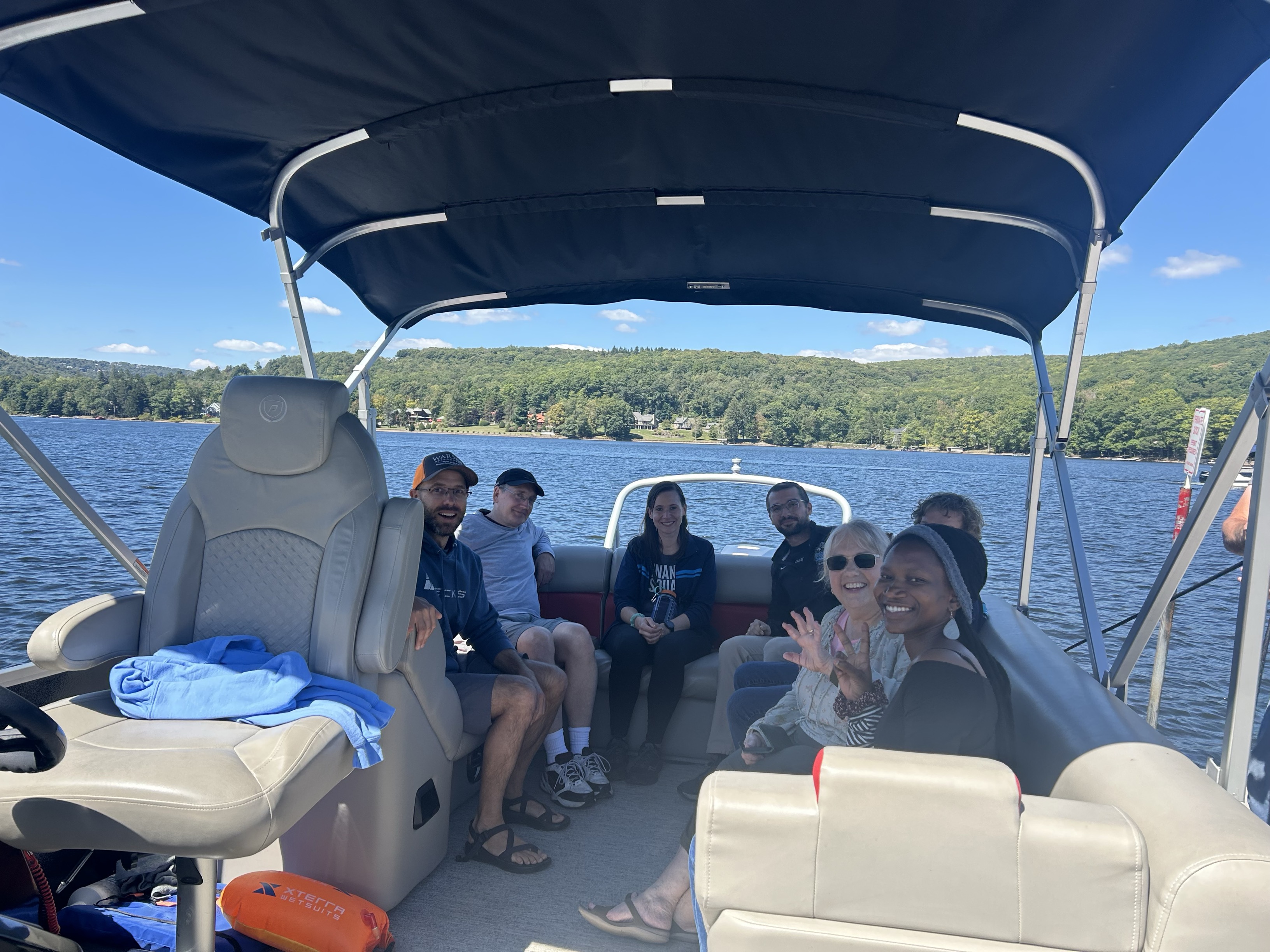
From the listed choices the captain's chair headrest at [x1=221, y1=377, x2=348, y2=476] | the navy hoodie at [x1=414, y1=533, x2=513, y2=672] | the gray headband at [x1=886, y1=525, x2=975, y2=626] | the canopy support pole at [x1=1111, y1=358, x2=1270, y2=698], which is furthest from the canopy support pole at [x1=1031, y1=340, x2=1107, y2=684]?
the captain's chair headrest at [x1=221, y1=377, x2=348, y2=476]

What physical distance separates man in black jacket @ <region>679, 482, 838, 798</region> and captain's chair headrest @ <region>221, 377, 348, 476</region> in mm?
1773

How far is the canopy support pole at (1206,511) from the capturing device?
1.77m

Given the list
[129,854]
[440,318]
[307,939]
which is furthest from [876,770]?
[440,318]

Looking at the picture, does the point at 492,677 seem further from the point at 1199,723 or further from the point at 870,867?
the point at 1199,723

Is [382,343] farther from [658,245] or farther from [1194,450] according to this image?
[1194,450]

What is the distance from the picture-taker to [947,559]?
193 cm

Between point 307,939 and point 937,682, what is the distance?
157cm

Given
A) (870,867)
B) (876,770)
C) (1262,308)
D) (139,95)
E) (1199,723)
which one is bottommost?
(1199,723)

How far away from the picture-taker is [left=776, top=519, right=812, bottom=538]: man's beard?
368cm

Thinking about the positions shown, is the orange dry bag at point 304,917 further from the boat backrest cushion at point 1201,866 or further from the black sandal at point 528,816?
the boat backrest cushion at point 1201,866

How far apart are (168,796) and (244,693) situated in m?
0.45

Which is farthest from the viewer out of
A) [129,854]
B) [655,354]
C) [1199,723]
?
[655,354]

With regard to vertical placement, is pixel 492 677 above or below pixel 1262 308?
below

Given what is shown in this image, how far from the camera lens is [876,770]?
1.36m
